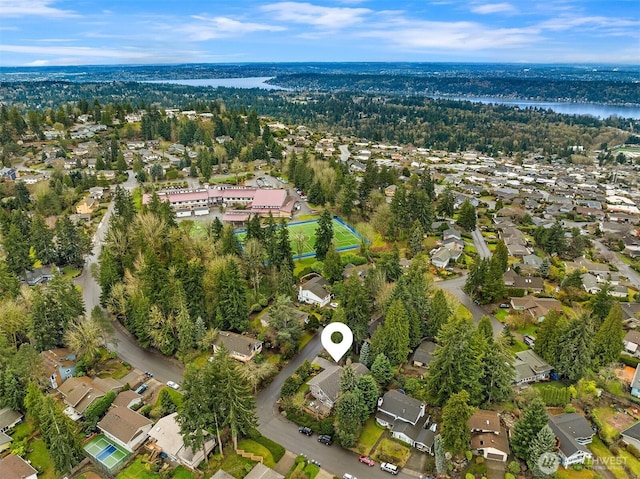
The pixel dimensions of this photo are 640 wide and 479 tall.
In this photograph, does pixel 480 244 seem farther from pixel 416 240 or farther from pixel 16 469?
pixel 16 469

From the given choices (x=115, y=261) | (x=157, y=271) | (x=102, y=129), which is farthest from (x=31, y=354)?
(x=102, y=129)

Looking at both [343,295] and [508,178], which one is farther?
[508,178]

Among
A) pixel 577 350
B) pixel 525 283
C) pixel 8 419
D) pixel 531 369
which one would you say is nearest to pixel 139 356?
pixel 8 419

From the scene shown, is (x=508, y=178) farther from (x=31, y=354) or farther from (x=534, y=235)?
(x=31, y=354)

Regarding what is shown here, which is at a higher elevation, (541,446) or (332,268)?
(332,268)

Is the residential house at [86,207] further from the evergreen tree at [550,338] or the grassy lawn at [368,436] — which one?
the evergreen tree at [550,338]

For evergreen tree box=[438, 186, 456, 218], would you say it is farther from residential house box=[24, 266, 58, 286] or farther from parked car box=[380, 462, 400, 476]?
residential house box=[24, 266, 58, 286]

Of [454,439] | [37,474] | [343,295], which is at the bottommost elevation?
[37,474]
